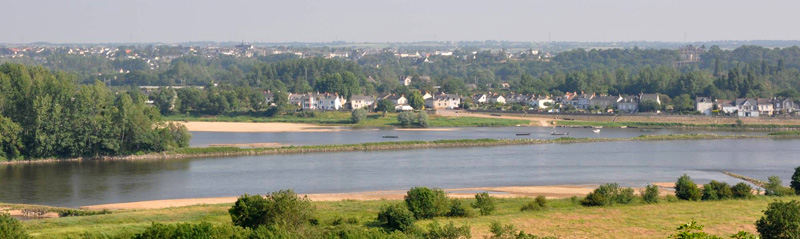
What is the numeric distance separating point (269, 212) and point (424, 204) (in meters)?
3.42

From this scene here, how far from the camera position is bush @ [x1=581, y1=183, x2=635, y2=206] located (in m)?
20.2

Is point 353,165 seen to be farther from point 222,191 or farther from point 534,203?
point 534,203

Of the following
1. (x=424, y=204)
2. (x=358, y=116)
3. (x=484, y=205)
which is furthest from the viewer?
(x=358, y=116)

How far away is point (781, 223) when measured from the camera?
623 inches

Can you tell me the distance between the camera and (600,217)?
18828 millimetres

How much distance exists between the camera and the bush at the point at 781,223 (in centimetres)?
1573

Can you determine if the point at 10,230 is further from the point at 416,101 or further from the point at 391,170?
the point at 416,101

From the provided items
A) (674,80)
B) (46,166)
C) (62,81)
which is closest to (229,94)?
(62,81)

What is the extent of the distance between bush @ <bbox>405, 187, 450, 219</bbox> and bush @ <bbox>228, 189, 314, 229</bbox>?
8.26 feet

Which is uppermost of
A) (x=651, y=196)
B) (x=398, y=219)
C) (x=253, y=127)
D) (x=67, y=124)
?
(x=67, y=124)

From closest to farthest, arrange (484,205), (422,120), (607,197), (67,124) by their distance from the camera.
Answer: (484,205) < (607,197) < (67,124) < (422,120)

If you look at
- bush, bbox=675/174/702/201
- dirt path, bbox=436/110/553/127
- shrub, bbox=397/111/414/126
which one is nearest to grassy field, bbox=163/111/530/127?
dirt path, bbox=436/110/553/127

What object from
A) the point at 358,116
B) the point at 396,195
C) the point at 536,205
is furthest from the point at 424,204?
the point at 358,116

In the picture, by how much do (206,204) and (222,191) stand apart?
9.66 feet
